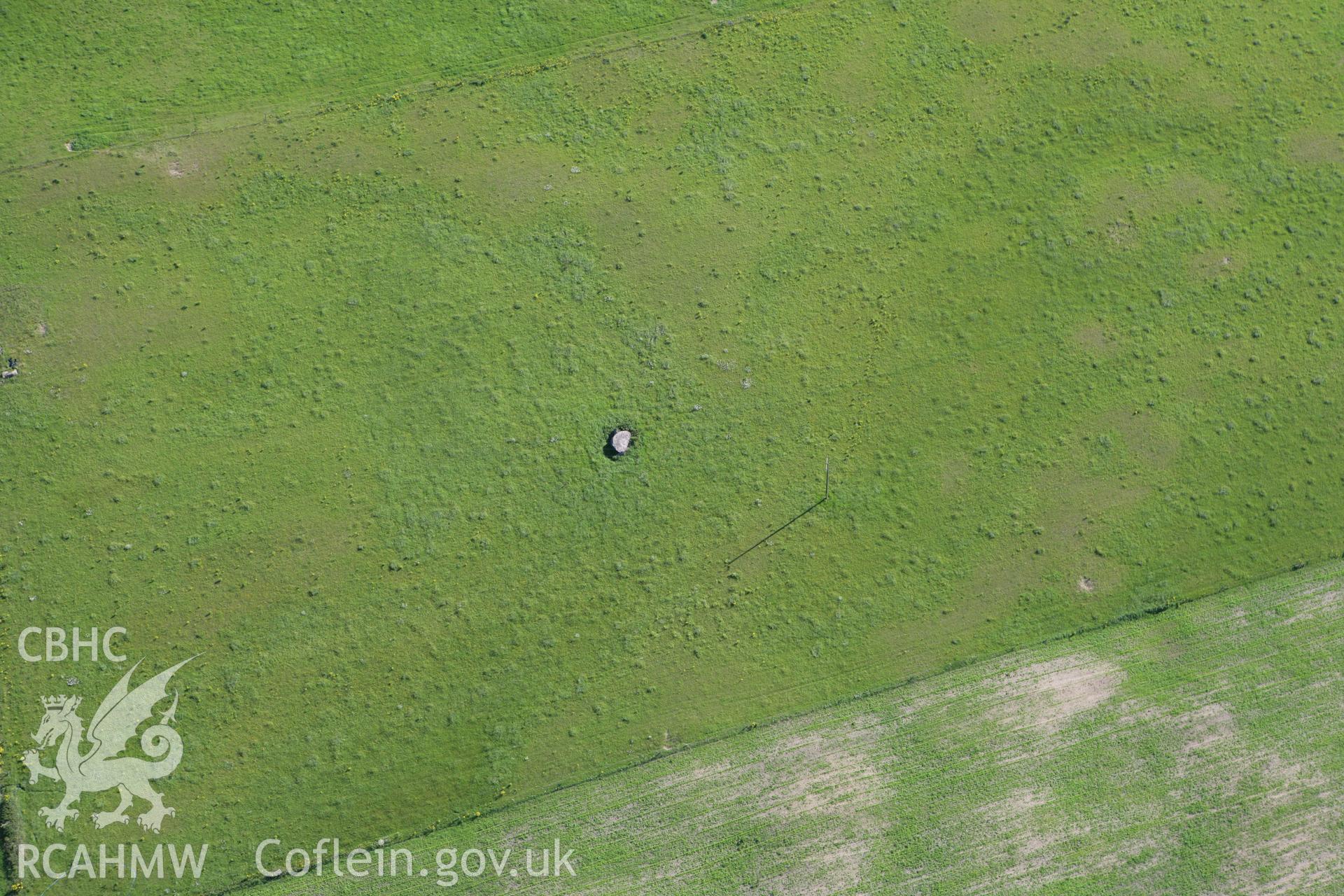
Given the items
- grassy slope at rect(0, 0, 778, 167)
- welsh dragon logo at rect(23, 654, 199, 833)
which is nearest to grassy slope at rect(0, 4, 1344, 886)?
welsh dragon logo at rect(23, 654, 199, 833)

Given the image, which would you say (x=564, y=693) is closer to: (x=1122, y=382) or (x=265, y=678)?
(x=265, y=678)

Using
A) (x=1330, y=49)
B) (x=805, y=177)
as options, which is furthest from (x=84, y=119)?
(x=1330, y=49)

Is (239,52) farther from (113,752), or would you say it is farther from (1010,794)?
(1010,794)

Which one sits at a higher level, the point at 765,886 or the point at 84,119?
the point at 84,119

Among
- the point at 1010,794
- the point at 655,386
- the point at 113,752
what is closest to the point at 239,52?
the point at 655,386

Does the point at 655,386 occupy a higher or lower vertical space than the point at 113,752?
higher
